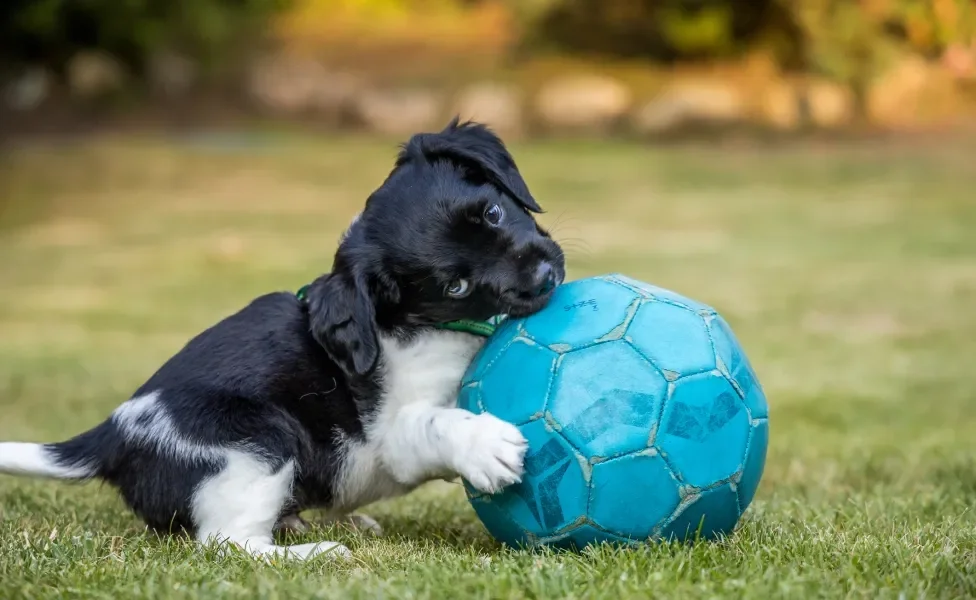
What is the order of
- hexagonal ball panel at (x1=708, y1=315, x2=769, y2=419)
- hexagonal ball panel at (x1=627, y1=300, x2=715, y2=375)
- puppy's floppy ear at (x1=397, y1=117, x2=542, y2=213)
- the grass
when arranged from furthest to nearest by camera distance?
puppy's floppy ear at (x1=397, y1=117, x2=542, y2=213) → hexagonal ball panel at (x1=708, y1=315, x2=769, y2=419) → hexagonal ball panel at (x1=627, y1=300, x2=715, y2=375) → the grass

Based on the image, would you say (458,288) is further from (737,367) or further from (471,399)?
(737,367)

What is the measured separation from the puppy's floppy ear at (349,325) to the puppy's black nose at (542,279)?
1.82 ft

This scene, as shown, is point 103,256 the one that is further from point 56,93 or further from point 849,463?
point 849,463

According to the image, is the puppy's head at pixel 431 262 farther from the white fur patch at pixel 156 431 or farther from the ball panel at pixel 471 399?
the white fur patch at pixel 156 431

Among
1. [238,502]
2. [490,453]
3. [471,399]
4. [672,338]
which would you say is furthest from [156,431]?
[672,338]

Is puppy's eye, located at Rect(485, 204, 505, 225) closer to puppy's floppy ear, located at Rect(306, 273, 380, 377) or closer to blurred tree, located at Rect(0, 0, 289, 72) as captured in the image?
puppy's floppy ear, located at Rect(306, 273, 380, 377)

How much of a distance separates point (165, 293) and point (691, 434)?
9.26m

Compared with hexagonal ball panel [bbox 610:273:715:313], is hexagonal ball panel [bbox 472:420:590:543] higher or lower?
lower

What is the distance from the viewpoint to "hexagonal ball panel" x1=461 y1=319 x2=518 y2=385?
12.8ft

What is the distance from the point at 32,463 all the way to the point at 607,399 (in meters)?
2.04

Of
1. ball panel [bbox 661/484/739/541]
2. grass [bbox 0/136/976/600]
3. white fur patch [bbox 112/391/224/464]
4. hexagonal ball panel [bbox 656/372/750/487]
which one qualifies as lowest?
grass [bbox 0/136/976/600]

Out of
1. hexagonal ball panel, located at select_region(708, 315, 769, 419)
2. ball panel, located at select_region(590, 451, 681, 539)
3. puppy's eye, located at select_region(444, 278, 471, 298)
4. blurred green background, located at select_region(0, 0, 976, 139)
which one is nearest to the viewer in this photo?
ball panel, located at select_region(590, 451, 681, 539)

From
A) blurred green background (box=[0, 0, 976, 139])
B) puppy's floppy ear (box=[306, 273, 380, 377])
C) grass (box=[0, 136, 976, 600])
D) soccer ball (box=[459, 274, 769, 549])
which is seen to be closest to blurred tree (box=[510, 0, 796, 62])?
blurred green background (box=[0, 0, 976, 139])

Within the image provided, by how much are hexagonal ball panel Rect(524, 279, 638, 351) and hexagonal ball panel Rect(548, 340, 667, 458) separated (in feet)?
0.24
